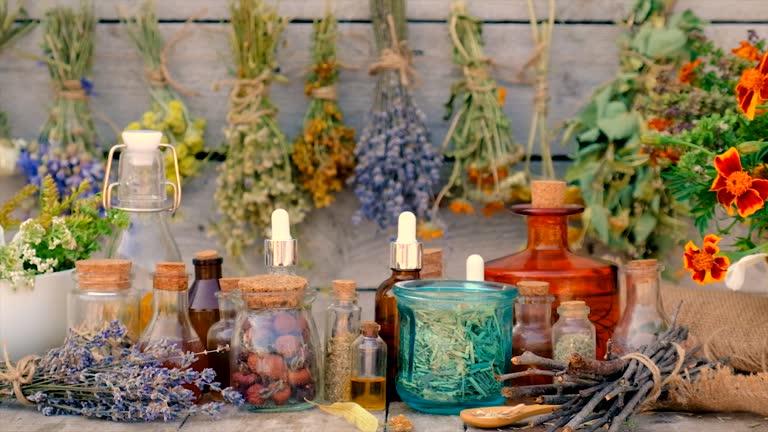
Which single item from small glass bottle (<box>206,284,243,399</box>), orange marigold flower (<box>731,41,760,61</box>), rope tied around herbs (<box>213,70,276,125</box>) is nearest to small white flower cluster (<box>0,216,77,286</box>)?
small glass bottle (<box>206,284,243,399</box>)

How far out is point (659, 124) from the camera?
1392mm

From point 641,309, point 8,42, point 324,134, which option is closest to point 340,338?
point 641,309

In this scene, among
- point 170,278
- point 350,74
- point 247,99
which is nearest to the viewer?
point 170,278

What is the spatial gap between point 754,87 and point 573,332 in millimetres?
339

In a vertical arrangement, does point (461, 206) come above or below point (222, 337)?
above

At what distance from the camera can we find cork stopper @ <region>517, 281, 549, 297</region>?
3.66 ft

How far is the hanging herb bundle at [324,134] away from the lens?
148 cm

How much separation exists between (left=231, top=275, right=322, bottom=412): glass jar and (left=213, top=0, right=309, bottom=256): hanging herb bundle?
1.40 ft

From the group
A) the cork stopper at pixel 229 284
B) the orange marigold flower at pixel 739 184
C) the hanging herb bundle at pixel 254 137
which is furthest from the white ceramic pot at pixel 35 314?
the orange marigold flower at pixel 739 184

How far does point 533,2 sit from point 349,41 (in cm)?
31

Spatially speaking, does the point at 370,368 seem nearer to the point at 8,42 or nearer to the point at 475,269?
the point at 475,269

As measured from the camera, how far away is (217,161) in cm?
160

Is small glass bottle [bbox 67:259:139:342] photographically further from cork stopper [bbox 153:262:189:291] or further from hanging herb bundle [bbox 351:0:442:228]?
hanging herb bundle [bbox 351:0:442:228]

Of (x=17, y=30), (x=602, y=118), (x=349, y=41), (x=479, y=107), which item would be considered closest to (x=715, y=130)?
(x=602, y=118)
